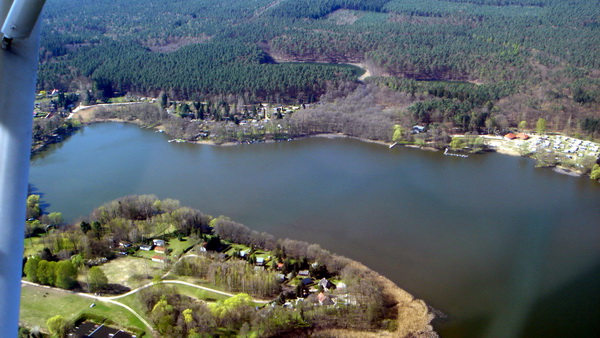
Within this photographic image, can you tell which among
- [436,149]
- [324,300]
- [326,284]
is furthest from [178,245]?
[436,149]

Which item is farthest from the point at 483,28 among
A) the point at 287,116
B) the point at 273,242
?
the point at 273,242

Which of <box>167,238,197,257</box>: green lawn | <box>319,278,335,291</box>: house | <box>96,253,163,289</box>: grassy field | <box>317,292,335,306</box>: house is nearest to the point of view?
<box>317,292,335,306</box>: house

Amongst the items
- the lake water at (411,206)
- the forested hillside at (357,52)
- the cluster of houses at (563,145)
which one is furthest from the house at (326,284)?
Result: the forested hillside at (357,52)

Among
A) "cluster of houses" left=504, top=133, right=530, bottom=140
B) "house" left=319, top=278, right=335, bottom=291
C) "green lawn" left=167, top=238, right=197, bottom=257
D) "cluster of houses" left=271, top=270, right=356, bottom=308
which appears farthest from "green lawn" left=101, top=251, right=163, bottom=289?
"cluster of houses" left=504, top=133, right=530, bottom=140

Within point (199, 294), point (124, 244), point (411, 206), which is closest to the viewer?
point (199, 294)

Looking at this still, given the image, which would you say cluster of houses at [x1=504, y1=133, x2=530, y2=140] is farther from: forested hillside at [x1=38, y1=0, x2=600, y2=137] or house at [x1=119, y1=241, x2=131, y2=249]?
house at [x1=119, y1=241, x2=131, y2=249]

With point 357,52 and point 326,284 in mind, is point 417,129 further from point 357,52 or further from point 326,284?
point 357,52
